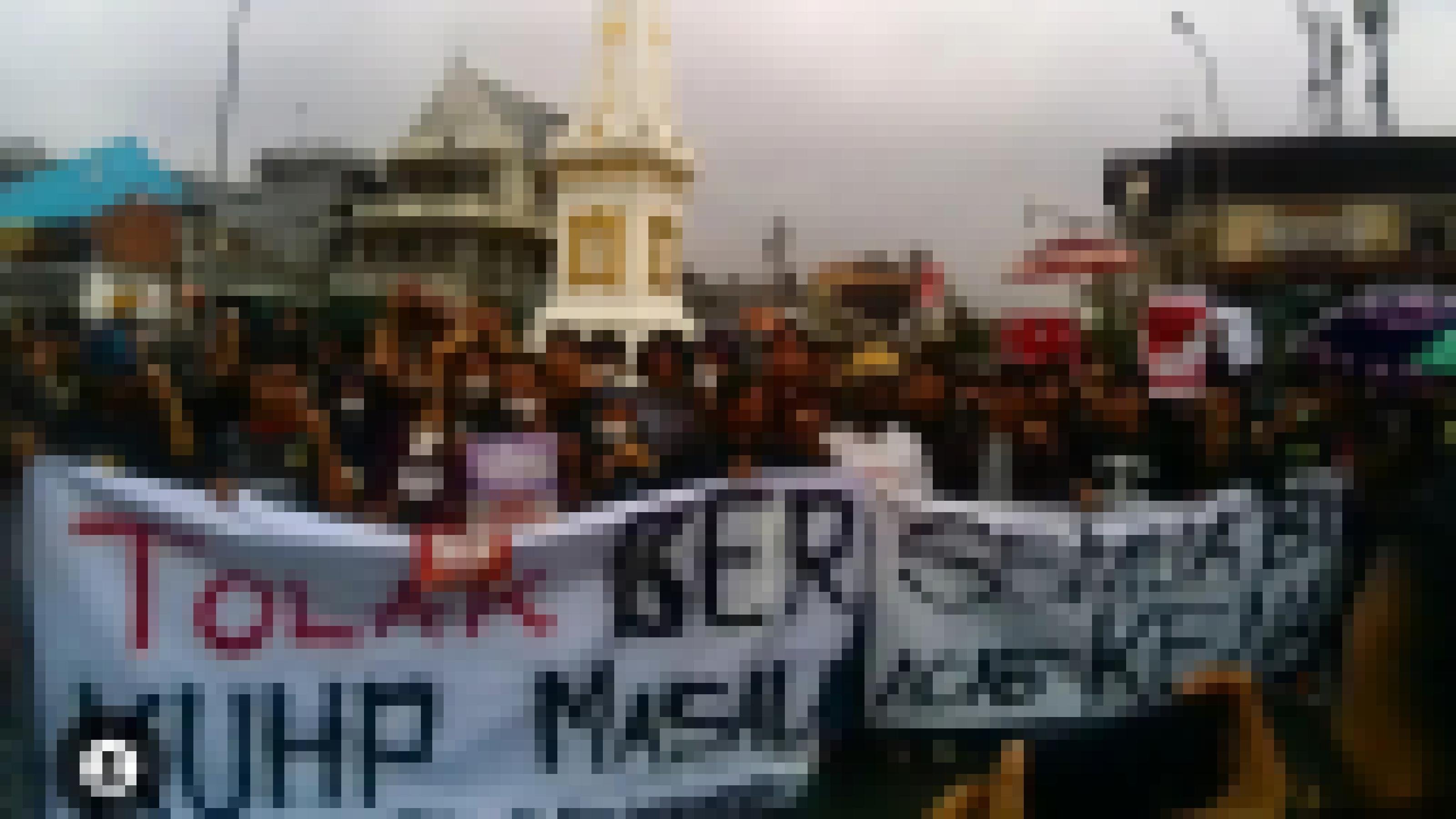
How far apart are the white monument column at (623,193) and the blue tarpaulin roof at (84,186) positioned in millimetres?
681

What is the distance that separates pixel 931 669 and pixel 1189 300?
2.62 ft

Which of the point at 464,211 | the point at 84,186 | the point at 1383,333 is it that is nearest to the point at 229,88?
the point at 84,186

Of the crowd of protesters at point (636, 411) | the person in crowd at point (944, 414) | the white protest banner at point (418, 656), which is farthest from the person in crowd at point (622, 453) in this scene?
the person in crowd at point (944, 414)

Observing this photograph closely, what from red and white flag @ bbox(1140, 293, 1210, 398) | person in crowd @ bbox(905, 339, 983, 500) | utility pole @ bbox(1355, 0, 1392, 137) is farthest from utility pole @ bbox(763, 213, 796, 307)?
utility pole @ bbox(1355, 0, 1392, 137)

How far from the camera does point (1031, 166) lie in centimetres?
206

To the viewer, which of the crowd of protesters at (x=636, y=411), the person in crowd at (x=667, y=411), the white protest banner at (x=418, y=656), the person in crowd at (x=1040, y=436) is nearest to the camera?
the white protest banner at (x=418, y=656)

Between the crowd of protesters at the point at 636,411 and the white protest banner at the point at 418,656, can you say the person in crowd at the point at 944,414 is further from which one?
the white protest banner at the point at 418,656

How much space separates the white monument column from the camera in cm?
200

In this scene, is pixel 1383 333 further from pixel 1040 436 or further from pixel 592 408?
pixel 592 408

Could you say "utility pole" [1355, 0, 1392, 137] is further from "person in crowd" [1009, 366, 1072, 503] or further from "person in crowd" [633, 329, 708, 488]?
"person in crowd" [633, 329, 708, 488]

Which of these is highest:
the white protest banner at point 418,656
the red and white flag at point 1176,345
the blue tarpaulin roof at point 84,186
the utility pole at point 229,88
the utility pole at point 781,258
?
the utility pole at point 229,88

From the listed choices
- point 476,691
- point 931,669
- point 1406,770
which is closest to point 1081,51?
point 931,669

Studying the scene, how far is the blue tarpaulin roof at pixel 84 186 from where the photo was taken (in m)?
2.00

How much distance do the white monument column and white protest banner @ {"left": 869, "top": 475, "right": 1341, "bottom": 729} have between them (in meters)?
0.61
